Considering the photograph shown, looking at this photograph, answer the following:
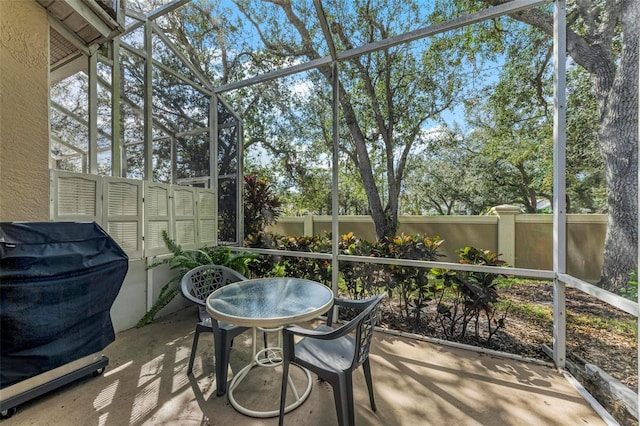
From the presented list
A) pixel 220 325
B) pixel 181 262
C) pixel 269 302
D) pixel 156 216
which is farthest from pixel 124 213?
pixel 269 302

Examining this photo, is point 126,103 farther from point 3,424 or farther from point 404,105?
point 404,105

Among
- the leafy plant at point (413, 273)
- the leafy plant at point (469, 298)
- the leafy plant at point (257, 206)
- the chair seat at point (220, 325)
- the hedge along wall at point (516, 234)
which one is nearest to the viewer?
the chair seat at point (220, 325)

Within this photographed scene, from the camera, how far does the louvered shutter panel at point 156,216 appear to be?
3.38 meters

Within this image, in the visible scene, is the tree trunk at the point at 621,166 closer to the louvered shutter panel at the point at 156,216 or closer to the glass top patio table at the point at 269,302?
the glass top patio table at the point at 269,302

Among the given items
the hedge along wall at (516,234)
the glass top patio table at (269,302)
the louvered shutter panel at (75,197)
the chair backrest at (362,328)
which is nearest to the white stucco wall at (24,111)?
the louvered shutter panel at (75,197)

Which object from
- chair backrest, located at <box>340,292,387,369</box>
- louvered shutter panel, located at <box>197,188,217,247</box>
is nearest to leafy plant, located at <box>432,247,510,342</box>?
chair backrest, located at <box>340,292,387,369</box>

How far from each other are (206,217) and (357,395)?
3.47 metres

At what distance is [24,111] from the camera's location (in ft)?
6.71

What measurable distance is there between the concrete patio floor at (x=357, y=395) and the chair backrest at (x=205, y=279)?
635 mm

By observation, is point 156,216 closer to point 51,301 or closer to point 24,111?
point 24,111

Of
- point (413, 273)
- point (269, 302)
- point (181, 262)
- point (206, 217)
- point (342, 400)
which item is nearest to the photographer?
point (342, 400)

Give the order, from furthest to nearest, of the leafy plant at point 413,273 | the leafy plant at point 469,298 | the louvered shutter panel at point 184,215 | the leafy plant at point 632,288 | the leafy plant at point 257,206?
the leafy plant at point 257,206 < the louvered shutter panel at point 184,215 < the leafy plant at point 413,273 < the leafy plant at point 469,298 < the leafy plant at point 632,288

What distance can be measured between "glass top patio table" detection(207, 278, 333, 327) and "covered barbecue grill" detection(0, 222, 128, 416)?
90 centimetres

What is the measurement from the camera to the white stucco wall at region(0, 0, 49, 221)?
1.93 metres
